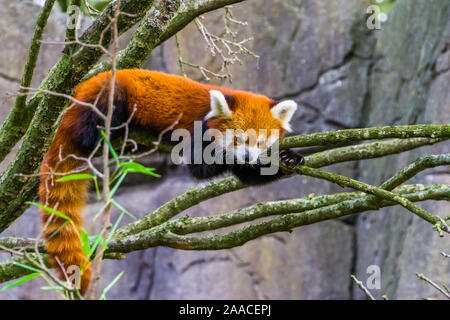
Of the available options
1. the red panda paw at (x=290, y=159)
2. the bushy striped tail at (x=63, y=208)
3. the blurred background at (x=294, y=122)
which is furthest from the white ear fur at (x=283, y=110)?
the blurred background at (x=294, y=122)

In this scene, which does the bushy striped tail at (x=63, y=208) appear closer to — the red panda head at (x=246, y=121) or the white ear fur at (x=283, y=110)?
the red panda head at (x=246, y=121)

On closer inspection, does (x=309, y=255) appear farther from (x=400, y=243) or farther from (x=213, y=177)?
(x=213, y=177)

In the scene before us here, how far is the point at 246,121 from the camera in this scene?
13.0ft

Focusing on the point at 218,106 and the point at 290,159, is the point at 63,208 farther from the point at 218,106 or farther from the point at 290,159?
the point at 290,159

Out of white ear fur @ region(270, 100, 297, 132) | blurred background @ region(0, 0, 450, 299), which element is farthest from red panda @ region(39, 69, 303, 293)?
blurred background @ region(0, 0, 450, 299)

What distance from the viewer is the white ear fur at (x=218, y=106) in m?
3.75

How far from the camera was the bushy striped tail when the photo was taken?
2.90 meters

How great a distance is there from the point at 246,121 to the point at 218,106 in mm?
273

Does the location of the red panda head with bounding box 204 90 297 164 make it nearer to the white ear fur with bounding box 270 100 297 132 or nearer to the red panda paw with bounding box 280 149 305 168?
the white ear fur with bounding box 270 100 297 132

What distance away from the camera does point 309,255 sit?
7.19 metres

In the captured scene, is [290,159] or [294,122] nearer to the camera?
[290,159]

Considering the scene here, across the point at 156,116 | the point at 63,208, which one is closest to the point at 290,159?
the point at 156,116
